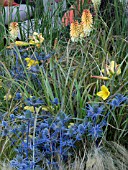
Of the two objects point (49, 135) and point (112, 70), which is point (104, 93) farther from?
point (49, 135)

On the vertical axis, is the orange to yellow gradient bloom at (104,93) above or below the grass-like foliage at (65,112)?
above

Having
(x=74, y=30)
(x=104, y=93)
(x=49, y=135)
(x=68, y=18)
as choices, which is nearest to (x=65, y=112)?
(x=104, y=93)

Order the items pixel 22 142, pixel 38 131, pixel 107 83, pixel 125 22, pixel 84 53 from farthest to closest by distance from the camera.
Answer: pixel 125 22 → pixel 84 53 → pixel 107 83 → pixel 38 131 → pixel 22 142

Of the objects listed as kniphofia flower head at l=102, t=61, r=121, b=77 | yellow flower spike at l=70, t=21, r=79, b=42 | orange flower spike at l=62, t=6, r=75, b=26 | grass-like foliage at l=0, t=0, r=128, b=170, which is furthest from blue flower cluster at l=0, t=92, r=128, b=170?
orange flower spike at l=62, t=6, r=75, b=26

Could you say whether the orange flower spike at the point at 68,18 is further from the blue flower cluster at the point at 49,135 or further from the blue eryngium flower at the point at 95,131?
the blue eryngium flower at the point at 95,131

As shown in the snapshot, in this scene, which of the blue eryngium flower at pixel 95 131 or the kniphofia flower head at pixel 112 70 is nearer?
the blue eryngium flower at pixel 95 131

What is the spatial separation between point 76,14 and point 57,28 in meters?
0.23

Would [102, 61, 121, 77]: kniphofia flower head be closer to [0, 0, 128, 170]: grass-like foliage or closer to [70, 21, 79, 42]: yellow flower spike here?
[0, 0, 128, 170]: grass-like foliage

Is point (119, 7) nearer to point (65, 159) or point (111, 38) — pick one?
point (111, 38)

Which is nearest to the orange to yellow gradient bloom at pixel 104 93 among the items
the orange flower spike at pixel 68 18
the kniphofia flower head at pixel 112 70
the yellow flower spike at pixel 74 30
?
the kniphofia flower head at pixel 112 70

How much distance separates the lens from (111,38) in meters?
3.01

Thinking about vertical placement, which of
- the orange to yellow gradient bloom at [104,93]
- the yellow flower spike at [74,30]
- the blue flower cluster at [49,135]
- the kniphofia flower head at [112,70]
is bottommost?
the blue flower cluster at [49,135]

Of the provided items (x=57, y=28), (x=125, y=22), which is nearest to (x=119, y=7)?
(x=125, y=22)

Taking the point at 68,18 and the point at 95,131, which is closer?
the point at 95,131
